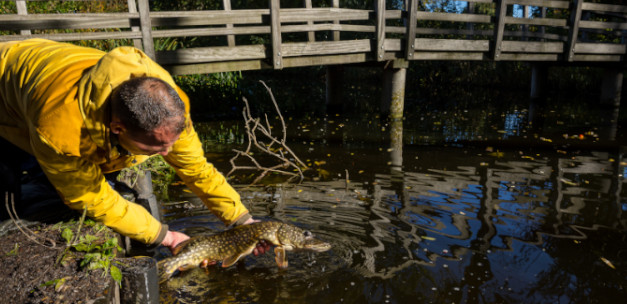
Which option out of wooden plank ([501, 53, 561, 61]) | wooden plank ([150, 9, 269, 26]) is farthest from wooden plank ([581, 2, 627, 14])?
wooden plank ([150, 9, 269, 26])

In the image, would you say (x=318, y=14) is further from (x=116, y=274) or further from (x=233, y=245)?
(x=116, y=274)

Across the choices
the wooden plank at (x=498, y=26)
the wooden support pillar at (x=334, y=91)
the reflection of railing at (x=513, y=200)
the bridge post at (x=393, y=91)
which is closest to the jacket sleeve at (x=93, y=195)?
the reflection of railing at (x=513, y=200)

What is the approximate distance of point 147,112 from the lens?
278 centimetres

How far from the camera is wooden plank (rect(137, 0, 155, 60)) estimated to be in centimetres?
819

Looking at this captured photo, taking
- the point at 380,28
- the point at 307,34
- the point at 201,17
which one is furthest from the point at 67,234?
the point at 380,28

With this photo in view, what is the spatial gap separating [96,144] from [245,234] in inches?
64.8

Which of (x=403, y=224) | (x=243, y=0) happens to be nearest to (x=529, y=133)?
(x=403, y=224)

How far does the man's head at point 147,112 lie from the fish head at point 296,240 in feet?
5.64

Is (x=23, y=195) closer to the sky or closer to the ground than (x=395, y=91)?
closer to the sky

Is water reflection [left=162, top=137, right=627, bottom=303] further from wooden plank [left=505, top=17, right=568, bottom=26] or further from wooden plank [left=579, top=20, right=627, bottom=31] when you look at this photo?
wooden plank [left=579, top=20, right=627, bottom=31]

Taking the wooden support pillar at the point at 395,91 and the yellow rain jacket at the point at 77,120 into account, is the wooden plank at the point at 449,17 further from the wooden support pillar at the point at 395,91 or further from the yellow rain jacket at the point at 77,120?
the yellow rain jacket at the point at 77,120

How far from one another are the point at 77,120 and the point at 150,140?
43 centimetres

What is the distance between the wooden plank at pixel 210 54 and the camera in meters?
8.71

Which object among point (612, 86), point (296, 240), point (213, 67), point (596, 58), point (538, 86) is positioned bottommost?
point (538, 86)
